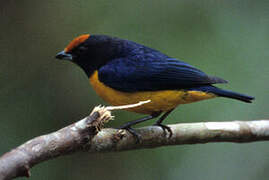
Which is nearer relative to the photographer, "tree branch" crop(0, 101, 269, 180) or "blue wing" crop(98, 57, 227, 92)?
"tree branch" crop(0, 101, 269, 180)

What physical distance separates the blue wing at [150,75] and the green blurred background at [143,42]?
0.96 meters

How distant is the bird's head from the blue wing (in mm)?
147

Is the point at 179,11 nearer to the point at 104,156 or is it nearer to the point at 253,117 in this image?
the point at 253,117

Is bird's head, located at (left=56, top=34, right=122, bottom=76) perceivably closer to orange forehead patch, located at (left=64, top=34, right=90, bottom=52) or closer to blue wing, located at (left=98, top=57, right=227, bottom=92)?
orange forehead patch, located at (left=64, top=34, right=90, bottom=52)

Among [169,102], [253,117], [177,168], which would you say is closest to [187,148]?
[177,168]

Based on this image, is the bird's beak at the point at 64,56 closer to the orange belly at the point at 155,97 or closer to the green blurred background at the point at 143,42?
the orange belly at the point at 155,97

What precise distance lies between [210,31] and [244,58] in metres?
0.59

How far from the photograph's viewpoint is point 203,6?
5332 mm

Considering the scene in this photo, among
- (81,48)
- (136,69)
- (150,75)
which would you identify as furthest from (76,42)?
(150,75)

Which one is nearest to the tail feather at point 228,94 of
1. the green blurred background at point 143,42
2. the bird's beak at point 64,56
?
the green blurred background at point 143,42

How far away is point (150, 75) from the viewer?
12.4 feet

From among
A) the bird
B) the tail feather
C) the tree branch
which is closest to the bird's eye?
the bird

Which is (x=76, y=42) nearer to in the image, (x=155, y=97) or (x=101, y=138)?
(x=155, y=97)

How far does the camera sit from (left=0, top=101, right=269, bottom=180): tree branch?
205 cm
